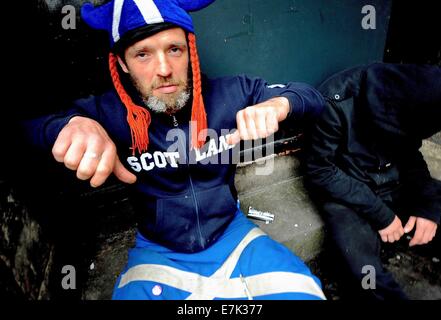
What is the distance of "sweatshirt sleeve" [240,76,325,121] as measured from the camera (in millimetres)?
1667

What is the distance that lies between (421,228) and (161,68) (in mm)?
2223

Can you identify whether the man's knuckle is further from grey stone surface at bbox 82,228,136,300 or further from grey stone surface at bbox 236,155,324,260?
grey stone surface at bbox 236,155,324,260

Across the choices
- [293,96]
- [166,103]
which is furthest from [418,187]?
[166,103]

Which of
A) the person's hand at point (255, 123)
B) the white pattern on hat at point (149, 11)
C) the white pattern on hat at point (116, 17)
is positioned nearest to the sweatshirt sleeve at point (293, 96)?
the person's hand at point (255, 123)

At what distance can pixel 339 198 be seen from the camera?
7.38ft

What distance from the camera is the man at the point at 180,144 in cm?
148

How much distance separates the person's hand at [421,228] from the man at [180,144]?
115 centimetres

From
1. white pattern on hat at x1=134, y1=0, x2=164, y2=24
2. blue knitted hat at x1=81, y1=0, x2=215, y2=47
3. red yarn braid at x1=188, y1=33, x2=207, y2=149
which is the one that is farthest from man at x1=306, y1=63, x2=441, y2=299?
white pattern on hat at x1=134, y1=0, x2=164, y2=24

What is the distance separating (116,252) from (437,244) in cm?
269

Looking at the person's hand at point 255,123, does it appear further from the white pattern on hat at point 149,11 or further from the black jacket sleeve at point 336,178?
the black jacket sleeve at point 336,178

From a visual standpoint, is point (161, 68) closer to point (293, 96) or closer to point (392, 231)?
point (293, 96)

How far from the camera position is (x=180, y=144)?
1.80 meters
